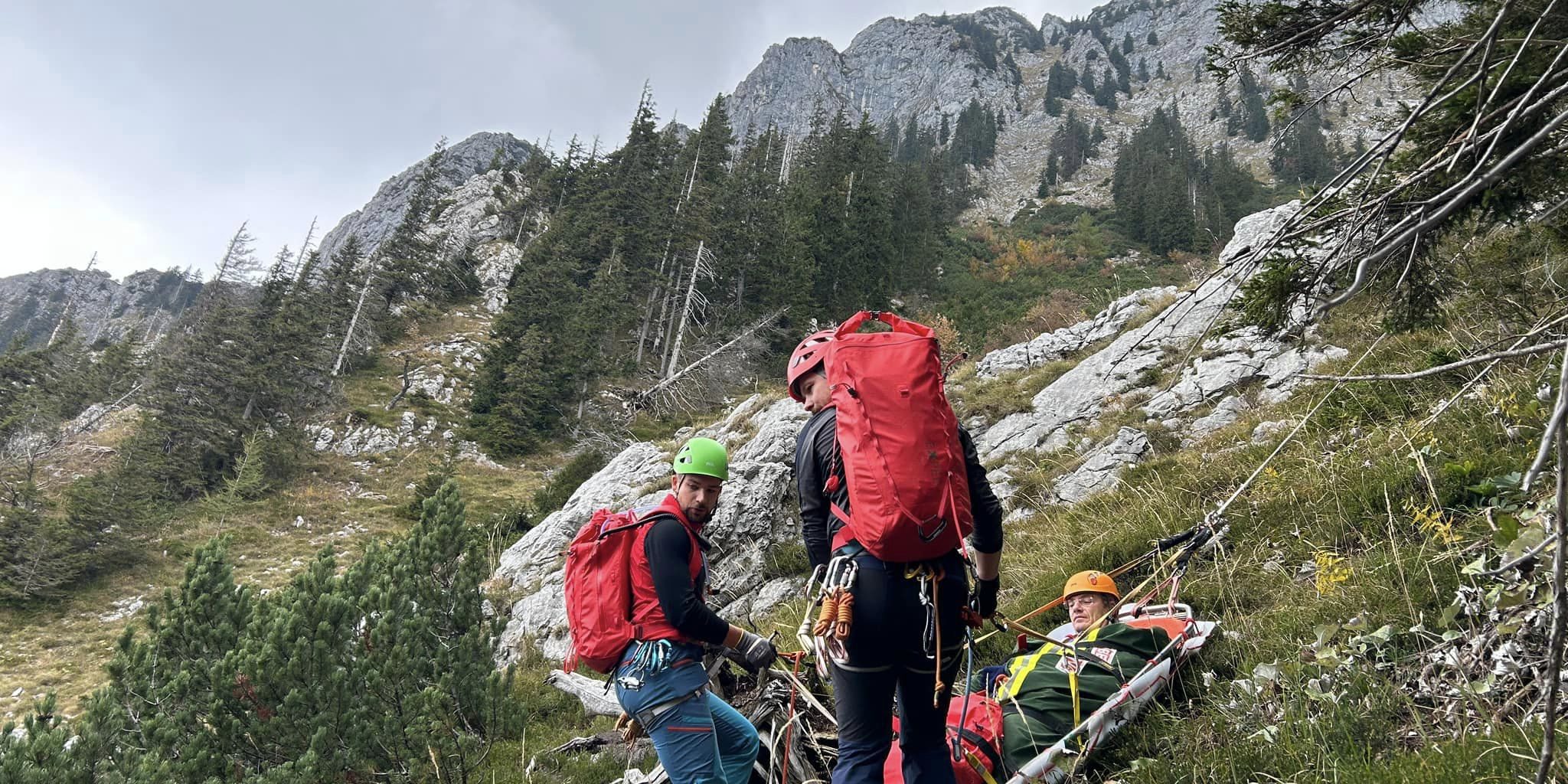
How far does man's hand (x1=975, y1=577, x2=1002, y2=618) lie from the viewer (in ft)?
9.39

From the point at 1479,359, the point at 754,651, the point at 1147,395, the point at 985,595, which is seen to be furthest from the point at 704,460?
the point at 1147,395

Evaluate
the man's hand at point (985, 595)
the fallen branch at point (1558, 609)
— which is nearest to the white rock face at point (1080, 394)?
the man's hand at point (985, 595)

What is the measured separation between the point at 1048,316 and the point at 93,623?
85.5 ft

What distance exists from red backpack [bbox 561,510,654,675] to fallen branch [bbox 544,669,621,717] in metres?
3.21

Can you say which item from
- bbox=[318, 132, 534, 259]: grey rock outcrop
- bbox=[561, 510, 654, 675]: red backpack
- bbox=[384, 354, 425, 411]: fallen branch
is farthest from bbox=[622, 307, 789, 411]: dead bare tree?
bbox=[318, 132, 534, 259]: grey rock outcrop

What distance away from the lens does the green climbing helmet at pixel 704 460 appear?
11.4ft

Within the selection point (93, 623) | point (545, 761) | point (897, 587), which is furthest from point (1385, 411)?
point (93, 623)

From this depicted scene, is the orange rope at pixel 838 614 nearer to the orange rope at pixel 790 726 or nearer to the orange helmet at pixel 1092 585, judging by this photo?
the orange rope at pixel 790 726

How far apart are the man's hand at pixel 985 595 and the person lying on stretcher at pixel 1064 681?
715 millimetres

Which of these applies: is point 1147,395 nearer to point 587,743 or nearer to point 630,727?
point 587,743

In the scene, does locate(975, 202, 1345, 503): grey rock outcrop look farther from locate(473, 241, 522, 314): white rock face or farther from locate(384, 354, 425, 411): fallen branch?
locate(473, 241, 522, 314): white rock face

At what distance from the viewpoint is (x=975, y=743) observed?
10.8 feet

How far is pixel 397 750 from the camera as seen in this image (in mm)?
4895

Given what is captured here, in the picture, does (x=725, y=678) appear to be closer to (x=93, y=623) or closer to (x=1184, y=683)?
(x=1184, y=683)
